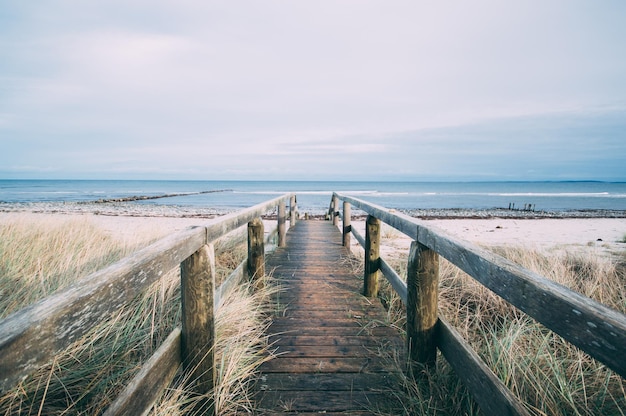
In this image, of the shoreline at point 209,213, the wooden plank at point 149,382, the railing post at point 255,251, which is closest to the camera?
the wooden plank at point 149,382

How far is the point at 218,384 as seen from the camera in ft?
7.38

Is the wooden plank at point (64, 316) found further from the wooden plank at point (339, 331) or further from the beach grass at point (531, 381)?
the wooden plank at point (339, 331)

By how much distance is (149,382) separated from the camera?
1584mm

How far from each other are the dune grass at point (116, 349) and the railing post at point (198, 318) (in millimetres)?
100

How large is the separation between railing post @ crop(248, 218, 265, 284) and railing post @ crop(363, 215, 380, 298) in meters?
1.22

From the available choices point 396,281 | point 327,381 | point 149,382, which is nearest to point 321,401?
point 327,381

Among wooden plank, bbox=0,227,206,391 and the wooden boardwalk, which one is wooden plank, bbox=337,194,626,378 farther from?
wooden plank, bbox=0,227,206,391

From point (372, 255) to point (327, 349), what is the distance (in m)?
1.42

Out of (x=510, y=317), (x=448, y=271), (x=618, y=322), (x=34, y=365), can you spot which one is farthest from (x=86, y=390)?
(x=448, y=271)

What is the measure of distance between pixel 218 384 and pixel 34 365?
5.08 feet

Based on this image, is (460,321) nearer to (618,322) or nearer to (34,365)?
(618,322)

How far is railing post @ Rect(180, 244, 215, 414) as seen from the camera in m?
2.03

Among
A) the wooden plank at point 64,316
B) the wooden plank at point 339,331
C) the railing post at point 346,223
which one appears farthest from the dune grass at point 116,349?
the railing post at point 346,223

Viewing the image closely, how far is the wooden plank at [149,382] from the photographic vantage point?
4.56 ft
